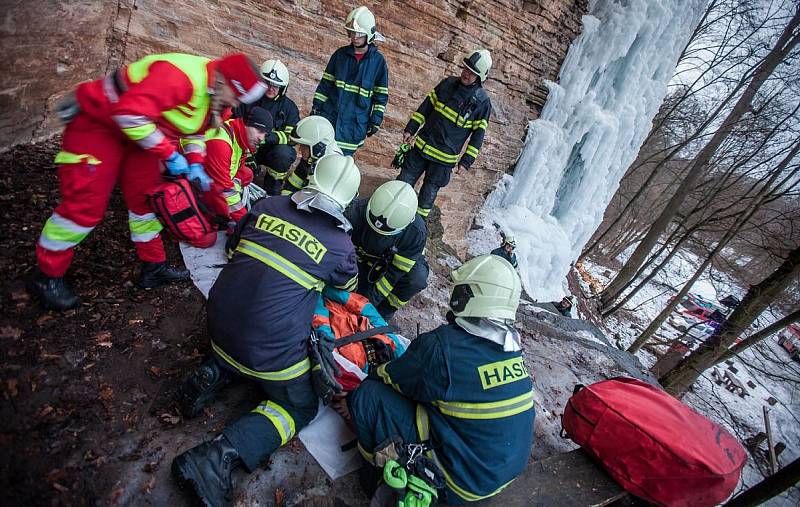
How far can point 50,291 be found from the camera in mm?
2344

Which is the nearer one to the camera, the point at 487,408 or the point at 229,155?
the point at 487,408

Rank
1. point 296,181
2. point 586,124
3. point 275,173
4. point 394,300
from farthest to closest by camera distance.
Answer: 1. point 586,124
2. point 275,173
3. point 296,181
4. point 394,300

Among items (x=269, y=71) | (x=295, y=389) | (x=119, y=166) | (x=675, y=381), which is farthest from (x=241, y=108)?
(x=675, y=381)

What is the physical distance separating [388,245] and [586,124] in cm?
775

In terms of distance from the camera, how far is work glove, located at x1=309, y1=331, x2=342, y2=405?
2135mm

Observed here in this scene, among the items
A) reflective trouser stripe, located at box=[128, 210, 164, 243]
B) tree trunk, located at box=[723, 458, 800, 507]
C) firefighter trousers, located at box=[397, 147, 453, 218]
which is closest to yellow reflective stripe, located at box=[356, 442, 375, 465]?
reflective trouser stripe, located at box=[128, 210, 164, 243]

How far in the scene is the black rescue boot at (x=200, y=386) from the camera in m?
2.05

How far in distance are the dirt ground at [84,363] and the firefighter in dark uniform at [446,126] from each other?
11.2 ft

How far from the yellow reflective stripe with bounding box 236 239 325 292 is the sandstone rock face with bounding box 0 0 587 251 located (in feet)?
11.1

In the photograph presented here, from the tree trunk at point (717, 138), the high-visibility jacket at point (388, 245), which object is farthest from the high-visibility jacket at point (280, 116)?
the tree trunk at point (717, 138)

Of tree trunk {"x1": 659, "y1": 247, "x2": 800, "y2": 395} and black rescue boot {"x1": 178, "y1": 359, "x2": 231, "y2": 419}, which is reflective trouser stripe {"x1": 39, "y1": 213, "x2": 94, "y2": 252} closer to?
black rescue boot {"x1": 178, "y1": 359, "x2": 231, "y2": 419}

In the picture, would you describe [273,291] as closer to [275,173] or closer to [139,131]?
[139,131]

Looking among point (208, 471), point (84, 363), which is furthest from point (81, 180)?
point (208, 471)

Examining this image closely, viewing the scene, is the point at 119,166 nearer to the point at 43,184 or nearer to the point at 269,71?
the point at 43,184
